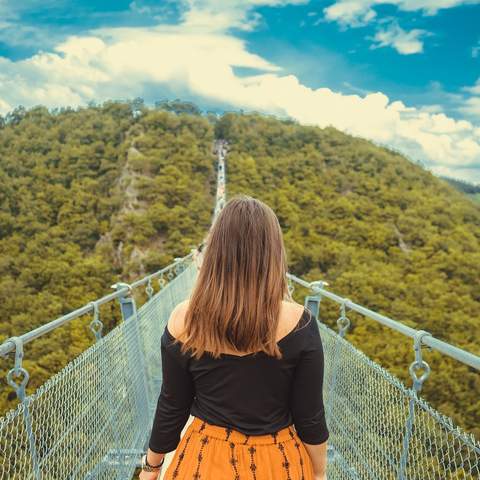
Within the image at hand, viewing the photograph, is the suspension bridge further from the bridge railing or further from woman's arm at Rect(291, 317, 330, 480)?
woman's arm at Rect(291, 317, 330, 480)

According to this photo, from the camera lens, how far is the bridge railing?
3.76 ft

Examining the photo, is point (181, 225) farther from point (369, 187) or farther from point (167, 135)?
point (369, 187)

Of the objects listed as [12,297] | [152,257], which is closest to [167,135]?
[152,257]

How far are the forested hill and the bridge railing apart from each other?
12610 mm

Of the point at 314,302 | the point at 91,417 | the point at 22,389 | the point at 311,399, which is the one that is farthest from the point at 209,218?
the point at 311,399

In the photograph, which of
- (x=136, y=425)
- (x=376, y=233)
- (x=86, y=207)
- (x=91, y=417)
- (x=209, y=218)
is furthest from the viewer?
(x=86, y=207)

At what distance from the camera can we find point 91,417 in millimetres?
1774

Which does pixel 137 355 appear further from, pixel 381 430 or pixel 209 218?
pixel 209 218

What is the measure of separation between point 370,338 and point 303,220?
1698 cm

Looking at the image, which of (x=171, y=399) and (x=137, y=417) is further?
(x=137, y=417)

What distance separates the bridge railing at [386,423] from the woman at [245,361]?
33 centimetres

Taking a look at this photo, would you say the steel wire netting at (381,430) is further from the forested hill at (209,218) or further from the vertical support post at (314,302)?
the forested hill at (209,218)

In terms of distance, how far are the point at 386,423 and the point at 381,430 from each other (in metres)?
0.07

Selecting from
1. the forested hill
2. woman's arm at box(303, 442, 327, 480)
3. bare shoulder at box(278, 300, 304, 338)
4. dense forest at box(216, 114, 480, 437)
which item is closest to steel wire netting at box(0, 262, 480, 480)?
woman's arm at box(303, 442, 327, 480)
